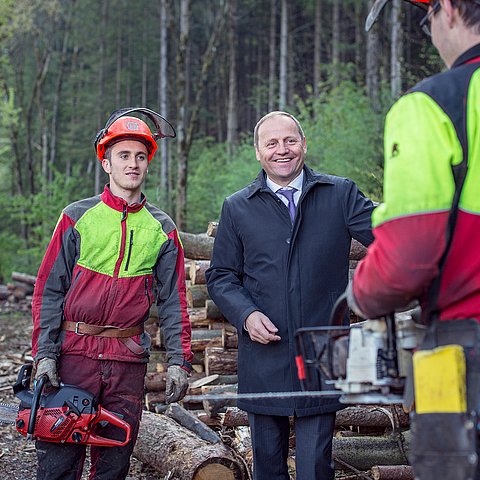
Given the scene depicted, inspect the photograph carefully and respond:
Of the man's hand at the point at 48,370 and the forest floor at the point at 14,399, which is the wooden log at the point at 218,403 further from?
the man's hand at the point at 48,370

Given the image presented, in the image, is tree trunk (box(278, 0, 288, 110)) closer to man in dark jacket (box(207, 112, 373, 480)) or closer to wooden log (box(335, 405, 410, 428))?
wooden log (box(335, 405, 410, 428))

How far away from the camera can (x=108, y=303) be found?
4.25 m

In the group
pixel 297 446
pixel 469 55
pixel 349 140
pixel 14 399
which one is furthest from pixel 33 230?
pixel 469 55

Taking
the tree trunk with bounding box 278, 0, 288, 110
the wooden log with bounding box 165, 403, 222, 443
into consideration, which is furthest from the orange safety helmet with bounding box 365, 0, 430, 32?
the tree trunk with bounding box 278, 0, 288, 110

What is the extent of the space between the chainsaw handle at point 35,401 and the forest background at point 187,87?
9511 mm

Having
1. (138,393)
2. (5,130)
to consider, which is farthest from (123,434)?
(5,130)

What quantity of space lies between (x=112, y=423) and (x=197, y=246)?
→ 2.93 m

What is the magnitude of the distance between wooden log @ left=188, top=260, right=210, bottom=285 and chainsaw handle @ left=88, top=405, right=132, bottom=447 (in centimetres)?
264

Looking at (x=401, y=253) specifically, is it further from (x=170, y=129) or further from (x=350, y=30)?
(x=350, y=30)

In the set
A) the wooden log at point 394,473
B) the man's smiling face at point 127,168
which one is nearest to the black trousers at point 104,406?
the man's smiling face at point 127,168

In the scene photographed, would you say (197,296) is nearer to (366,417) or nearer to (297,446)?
(366,417)

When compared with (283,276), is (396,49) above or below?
above

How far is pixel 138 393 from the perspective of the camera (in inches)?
175

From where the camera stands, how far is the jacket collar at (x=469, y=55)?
7.93ft
